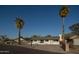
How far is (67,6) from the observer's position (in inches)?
440

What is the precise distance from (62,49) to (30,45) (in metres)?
0.48

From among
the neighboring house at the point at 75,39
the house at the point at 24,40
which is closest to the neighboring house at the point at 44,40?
the house at the point at 24,40

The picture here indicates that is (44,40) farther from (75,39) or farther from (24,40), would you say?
(75,39)

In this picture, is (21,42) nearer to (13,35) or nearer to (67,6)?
(13,35)

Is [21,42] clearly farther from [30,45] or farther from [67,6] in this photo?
[67,6]

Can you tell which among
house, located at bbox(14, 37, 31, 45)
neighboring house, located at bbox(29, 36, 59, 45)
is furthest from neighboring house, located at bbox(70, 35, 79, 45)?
house, located at bbox(14, 37, 31, 45)

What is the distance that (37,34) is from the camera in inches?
441

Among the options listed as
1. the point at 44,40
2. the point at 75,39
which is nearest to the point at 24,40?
the point at 44,40

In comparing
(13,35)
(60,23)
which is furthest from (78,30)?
(13,35)

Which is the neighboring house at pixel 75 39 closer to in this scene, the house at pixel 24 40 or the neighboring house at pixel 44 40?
the neighboring house at pixel 44 40

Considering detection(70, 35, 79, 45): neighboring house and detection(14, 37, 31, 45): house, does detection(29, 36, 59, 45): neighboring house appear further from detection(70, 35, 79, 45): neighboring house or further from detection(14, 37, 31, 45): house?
detection(70, 35, 79, 45): neighboring house

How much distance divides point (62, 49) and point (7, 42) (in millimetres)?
830

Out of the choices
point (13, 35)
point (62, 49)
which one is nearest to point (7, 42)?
point (13, 35)
